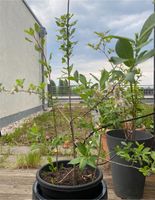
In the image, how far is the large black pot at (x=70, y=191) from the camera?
0.95 metres

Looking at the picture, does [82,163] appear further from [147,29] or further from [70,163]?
[147,29]

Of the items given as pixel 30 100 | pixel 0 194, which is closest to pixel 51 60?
pixel 0 194

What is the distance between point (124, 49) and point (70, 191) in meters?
0.64

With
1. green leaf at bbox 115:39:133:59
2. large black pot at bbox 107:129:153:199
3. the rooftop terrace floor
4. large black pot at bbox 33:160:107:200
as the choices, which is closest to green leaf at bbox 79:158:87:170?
large black pot at bbox 33:160:107:200

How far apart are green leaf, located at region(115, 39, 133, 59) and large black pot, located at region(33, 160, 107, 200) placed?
2.00 ft

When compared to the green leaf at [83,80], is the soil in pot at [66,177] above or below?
below

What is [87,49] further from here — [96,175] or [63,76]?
[96,175]

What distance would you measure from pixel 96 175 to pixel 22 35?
5249 mm

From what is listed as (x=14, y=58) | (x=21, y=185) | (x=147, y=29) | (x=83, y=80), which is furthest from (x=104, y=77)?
(x=14, y=58)

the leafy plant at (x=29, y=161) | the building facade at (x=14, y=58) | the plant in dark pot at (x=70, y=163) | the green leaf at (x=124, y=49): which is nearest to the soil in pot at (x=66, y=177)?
the plant in dark pot at (x=70, y=163)

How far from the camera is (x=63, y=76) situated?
106 cm

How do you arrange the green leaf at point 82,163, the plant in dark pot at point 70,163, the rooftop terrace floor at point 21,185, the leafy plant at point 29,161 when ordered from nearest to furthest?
the green leaf at point 82,163 < the plant in dark pot at point 70,163 < the rooftop terrace floor at point 21,185 < the leafy plant at point 29,161

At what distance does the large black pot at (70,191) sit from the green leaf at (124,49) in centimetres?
61

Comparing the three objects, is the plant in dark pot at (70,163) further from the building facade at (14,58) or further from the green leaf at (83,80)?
the building facade at (14,58)
